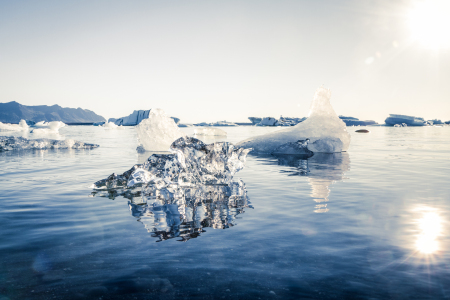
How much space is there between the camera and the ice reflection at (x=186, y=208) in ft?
11.5

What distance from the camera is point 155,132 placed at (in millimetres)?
14750

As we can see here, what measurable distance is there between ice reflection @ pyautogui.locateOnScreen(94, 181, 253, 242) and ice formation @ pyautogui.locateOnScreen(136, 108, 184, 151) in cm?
882

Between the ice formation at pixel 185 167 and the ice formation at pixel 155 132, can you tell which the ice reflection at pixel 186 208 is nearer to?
the ice formation at pixel 185 167

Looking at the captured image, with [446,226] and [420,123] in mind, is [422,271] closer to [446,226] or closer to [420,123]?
[446,226]

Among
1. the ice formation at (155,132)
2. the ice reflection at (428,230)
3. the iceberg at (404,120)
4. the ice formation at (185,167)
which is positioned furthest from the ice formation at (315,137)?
the iceberg at (404,120)

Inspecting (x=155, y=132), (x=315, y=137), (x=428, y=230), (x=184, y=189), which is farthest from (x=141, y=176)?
(x=315, y=137)

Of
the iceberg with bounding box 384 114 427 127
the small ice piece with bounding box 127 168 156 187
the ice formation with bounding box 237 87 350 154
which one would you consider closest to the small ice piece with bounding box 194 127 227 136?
the ice formation with bounding box 237 87 350 154

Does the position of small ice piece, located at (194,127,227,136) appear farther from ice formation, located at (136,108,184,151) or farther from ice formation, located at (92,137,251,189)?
ice formation, located at (92,137,251,189)

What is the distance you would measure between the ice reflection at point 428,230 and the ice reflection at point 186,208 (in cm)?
198

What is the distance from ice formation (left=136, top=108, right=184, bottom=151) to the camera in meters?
14.7

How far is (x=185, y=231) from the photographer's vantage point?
3.39 metres

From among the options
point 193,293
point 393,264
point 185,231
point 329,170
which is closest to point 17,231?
point 185,231

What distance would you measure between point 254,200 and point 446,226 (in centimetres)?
256

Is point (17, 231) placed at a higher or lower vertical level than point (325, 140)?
lower
